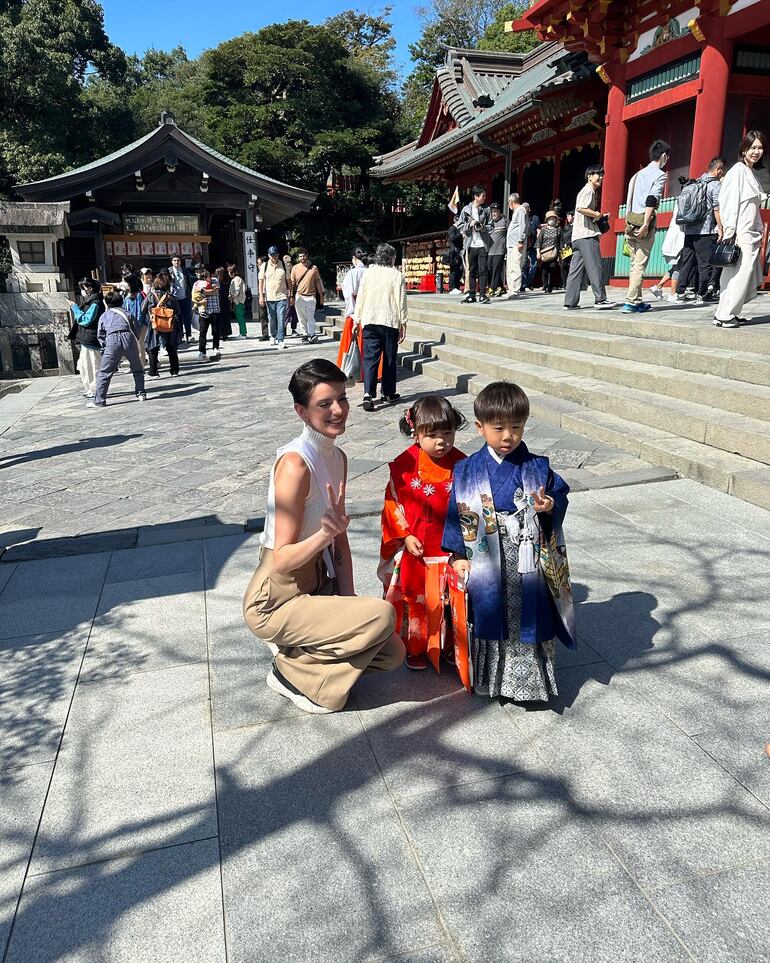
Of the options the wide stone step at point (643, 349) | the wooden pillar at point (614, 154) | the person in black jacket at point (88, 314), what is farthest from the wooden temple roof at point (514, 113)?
the person in black jacket at point (88, 314)

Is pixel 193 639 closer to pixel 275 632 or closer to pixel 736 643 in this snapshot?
pixel 275 632

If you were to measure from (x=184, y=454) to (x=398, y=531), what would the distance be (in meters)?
4.27

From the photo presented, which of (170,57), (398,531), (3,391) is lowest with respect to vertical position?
(3,391)

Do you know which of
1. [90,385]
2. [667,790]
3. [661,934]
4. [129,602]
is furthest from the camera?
[90,385]

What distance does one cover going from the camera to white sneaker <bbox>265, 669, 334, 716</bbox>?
2518 millimetres

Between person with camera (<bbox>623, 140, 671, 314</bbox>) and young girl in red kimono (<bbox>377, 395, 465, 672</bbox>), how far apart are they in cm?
667

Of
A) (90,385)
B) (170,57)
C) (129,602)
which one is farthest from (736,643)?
(170,57)

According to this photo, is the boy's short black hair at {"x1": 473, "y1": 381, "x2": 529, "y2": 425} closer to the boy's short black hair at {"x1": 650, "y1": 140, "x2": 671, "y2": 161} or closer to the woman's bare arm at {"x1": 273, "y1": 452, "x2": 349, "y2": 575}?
the woman's bare arm at {"x1": 273, "y1": 452, "x2": 349, "y2": 575}

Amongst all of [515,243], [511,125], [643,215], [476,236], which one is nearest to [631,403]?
[643,215]

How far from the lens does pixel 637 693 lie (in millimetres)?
2535

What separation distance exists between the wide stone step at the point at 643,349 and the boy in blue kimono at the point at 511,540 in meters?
Result: 3.86

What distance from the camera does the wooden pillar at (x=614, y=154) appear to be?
12.0 metres

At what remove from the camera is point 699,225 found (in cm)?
816

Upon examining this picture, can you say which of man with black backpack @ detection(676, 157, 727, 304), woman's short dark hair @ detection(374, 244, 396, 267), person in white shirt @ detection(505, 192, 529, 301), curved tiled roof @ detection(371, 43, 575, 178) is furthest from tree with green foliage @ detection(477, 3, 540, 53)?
woman's short dark hair @ detection(374, 244, 396, 267)
